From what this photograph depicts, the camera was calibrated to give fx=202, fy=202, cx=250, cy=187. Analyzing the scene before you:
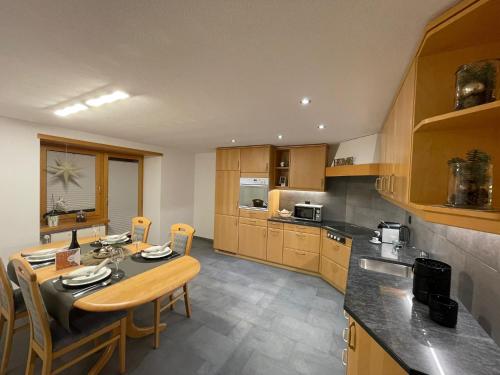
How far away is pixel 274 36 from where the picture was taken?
98 centimetres

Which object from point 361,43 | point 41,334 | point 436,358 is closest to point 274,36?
point 361,43

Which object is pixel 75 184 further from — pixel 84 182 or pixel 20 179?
pixel 20 179

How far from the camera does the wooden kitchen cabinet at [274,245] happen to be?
12.6 feet

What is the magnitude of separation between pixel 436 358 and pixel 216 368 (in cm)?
160

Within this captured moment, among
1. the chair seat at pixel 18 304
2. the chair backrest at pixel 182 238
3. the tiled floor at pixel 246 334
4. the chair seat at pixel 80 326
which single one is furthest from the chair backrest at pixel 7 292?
the chair backrest at pixel 182 238

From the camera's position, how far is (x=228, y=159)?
4.38m

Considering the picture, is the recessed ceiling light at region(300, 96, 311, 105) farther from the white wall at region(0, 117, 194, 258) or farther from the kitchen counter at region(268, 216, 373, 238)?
the white wall at region(0, 117, 194, 258)

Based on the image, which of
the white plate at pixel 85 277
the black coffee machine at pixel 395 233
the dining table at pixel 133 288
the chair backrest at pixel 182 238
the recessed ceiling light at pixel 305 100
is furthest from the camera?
the chair backrest at pixel 182 238

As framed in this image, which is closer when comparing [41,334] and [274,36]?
[274,36]

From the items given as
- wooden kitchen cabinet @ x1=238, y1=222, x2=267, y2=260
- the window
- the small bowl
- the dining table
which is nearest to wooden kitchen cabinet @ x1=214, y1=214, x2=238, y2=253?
wooden kitchen cabinet @ x1=238, y1=222, x2=267, y2=260

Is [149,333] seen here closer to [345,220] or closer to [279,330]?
[279,330]

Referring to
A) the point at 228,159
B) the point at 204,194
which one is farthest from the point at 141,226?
the point at 204,194

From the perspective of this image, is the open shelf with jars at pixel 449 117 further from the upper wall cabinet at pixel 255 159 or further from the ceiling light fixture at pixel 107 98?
the upper wall cabinet at pixel 255 159

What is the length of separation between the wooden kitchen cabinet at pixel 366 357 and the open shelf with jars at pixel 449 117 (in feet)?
2.27
